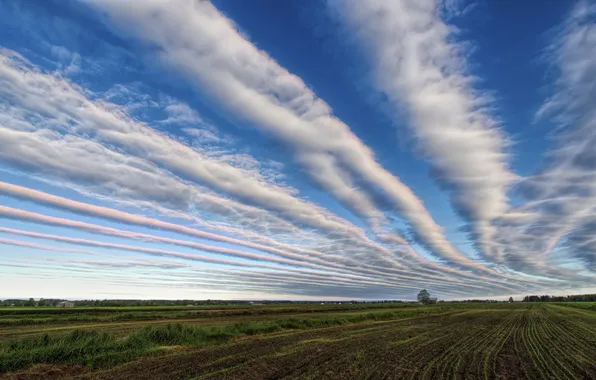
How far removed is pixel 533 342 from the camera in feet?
81.7

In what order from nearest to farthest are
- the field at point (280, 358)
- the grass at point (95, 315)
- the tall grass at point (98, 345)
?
the field at point (280, 358) → the tall grass at point (98, 345) → the grass at point (95, 315)

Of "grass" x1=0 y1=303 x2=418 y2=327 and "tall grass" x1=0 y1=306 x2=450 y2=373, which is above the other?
"tall grass" x1=0 y1=306 x2=450 y2=373

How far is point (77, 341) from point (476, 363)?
21503mm

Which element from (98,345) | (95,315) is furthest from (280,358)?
(95,315)

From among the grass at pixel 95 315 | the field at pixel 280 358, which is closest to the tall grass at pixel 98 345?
the field at pixel 280 358

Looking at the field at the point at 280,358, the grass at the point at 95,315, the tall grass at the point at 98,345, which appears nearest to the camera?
the field at the point at 280,358

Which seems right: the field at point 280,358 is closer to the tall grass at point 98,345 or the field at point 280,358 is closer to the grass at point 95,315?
the tall grass at point 98,345

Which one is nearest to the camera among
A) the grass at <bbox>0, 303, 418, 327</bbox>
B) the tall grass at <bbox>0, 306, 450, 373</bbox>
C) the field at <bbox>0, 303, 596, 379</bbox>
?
the field at <bbox>0, 303, 596, 379</bbox>

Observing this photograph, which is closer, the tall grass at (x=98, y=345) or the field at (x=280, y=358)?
the field at (x=280, y=358)

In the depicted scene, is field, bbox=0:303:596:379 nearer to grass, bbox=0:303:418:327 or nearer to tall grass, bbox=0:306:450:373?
tall grass, bbox=0:306:450:373

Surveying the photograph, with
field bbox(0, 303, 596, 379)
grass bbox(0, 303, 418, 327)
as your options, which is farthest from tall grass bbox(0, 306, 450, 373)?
grass bbox(0, 303, 418, 327)

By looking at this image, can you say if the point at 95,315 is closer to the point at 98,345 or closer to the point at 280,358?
the point at 98,345

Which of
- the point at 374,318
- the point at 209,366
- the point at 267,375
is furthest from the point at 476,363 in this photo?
the point at 374,318

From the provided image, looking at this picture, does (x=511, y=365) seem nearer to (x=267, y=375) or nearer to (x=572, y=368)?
(x=572, y=368)
